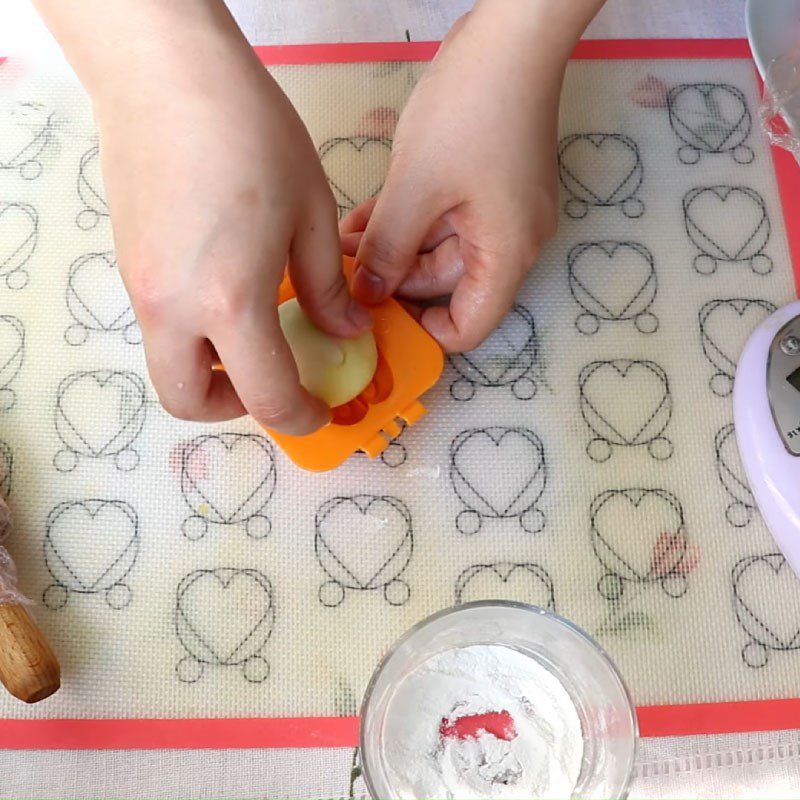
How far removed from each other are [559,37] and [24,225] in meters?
0.38

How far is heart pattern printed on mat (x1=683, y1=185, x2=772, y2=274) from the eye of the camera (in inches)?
22.6

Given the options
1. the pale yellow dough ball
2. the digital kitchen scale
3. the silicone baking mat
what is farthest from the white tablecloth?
the pale yellow dough ball

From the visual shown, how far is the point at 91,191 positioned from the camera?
58 cm

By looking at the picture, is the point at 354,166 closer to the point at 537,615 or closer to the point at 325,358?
the point at 325,358

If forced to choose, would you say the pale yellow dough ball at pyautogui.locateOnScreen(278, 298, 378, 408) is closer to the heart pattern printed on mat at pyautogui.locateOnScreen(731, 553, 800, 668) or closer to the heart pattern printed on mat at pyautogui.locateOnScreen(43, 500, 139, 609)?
the heart pattern printed on mat at pyautogui.locateOnScreen(43, 500, 139, 609)

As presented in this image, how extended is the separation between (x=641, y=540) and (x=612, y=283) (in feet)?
0.57

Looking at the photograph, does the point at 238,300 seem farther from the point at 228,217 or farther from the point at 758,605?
the point at 758,605

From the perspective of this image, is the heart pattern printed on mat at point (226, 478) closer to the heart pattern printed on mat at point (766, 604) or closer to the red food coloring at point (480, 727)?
the red food coloring at point (480, 727)

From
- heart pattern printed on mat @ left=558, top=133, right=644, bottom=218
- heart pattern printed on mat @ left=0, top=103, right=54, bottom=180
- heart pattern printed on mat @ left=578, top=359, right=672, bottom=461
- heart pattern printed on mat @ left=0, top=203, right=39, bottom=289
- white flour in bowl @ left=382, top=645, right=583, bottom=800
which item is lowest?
white flour in bowl @ left=382, top=645, right=583, bottom=800

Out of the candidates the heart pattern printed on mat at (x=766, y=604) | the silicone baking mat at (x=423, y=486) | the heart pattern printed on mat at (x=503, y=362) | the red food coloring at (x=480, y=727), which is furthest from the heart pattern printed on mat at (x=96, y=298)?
the heart pattern printed on mat at (x=766, y=604)

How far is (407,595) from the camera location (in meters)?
0.51

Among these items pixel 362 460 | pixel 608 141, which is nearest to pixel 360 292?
pixel 362 460

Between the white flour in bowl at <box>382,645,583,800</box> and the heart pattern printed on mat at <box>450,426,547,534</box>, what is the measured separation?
88 mm

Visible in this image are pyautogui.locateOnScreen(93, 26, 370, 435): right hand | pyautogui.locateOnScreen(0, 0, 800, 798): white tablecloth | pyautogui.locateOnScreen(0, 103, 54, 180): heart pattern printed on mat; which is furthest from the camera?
pyautogui.locateOnScreen(0, 103, 54, 180): heart pattern printed on mat
